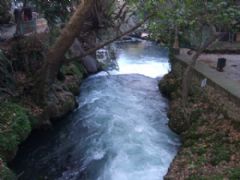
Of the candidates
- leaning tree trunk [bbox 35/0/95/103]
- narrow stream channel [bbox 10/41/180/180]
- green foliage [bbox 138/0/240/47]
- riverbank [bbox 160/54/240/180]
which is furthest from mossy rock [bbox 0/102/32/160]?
green foliage [bbox 138/0/240/47]

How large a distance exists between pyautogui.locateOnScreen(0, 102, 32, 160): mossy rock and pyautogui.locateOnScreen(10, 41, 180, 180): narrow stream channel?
612 millimetres

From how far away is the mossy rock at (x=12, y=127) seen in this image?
11.2 metres

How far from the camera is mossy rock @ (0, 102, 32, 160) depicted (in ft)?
36.6

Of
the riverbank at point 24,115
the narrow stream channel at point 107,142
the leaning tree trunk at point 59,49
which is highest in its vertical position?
the leaning tree trunk at point 59,49

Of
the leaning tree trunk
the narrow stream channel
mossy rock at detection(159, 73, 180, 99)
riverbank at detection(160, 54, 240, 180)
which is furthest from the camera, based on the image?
mossy rock at detection(159, 73, 180, 99)

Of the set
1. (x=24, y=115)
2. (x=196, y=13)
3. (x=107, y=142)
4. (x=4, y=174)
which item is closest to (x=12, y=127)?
(x=24, y=115)

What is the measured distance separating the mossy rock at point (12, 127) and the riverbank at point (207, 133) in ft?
16.1

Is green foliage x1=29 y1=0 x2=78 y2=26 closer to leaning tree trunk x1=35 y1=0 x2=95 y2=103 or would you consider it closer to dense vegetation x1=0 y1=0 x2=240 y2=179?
dense vegetation x1=0 y1=0 x2=240 y2=179

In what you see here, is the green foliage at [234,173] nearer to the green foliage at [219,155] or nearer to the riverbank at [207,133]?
the riverbank at [207,133]

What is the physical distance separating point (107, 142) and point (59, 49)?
13.9ft

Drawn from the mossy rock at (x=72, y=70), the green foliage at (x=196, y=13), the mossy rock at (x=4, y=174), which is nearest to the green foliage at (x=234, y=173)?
the green foliage at (x=196, y=13)

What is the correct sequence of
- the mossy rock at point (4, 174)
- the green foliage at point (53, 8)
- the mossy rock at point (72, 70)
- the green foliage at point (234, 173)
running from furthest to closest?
the mossy rock at point (72, 70), the green foliage at point (53, 8), the mossy rock at point (4, 174), the green foliage at point (234, 173)

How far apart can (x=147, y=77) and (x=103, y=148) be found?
12341 millimetres

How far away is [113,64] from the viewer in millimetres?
29375
